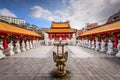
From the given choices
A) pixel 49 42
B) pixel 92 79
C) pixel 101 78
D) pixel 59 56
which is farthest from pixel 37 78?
pixel 49 42

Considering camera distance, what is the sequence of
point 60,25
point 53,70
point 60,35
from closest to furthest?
point 53,70
point 60,35
point 60,25

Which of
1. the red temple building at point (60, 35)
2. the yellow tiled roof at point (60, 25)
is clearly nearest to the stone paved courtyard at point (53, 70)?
the red temple building at point (60, 35)

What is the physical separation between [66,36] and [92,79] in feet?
85.5

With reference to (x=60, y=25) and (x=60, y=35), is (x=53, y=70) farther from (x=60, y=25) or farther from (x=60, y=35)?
(x=60, y=25)

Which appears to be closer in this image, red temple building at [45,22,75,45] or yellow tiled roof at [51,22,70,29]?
red temple building at [45,22,75,45]

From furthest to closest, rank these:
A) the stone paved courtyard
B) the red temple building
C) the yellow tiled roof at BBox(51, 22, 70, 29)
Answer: the yellow tiled roof at BBox(51, 22, 70, 29) → the red temple building → the stone paved courtyard

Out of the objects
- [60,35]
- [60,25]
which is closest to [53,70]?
[60,35]

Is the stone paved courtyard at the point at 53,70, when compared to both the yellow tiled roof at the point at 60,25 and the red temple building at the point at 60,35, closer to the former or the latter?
the red temple building at the point at 60,35

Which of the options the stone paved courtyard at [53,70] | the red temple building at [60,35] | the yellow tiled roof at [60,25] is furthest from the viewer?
the yellow tiled roof at [60,25]

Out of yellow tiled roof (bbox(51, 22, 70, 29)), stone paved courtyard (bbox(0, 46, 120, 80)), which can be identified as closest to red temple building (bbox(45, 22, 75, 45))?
yellow tiled roof (bbox(51, 22, 70, 29))

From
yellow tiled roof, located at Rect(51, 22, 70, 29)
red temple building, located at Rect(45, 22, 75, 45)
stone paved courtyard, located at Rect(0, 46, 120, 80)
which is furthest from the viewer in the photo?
yellow tiled roof, located at Rect(51, 22, 70, 29)

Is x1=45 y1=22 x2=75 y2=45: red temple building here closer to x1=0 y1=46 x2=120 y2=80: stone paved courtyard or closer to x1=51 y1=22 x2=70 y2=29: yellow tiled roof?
x1=51 y1=22 x2=70 y2=29: yellow tiled roof

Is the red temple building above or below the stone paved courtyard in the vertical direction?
above

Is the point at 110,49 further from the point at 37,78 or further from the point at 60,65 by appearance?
the point at 37,78
